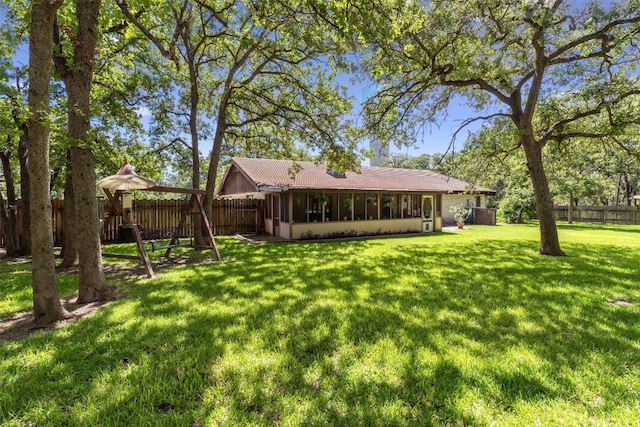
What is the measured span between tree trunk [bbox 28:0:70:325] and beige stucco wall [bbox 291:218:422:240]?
924 centimetres

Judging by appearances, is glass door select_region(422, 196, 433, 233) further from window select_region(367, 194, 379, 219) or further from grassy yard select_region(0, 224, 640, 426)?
grassy yard select_region(0, 224, 640, 426)

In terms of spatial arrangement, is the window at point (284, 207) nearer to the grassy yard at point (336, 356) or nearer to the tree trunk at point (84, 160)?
the grassy yard at point (336, 356)

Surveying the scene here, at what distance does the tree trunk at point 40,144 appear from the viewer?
346 centimetres

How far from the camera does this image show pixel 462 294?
5031 millimetres

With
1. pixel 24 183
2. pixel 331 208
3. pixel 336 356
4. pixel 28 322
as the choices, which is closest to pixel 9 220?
pixel 24 183

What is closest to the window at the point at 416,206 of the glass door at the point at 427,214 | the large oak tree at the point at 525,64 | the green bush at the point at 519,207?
the glass door at the point at 427,214

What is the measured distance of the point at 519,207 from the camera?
2295 centimetres

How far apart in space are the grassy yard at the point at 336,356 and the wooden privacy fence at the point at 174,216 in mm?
6911

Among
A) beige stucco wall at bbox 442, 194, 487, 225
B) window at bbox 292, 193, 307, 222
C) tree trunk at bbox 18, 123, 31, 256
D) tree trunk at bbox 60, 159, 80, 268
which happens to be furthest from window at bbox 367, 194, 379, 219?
tree trunk at bbox 18, 123, 31, 256

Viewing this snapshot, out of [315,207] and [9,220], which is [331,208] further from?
[9,220]

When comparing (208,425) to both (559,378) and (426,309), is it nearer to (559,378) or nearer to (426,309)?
(559,378)

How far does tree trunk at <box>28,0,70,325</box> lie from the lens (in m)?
3.46

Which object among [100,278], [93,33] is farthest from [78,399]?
[93,33]

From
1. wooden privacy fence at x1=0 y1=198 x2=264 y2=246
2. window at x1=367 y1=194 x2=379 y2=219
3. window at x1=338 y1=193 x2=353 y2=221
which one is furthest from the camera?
window at x1=367 y1=194 x2=379 y2=219
